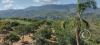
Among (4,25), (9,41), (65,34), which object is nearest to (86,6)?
(65,34)

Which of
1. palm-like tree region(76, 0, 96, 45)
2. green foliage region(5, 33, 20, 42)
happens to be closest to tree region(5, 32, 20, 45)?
green foliage region(5, 33, 20, 42)

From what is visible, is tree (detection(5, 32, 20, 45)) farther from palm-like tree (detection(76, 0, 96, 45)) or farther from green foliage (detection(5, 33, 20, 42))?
palm-like tree (detection(76, 0, 96, 45))

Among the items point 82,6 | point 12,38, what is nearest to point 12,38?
point 12,38

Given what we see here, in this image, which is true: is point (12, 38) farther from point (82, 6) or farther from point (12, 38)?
point (82, 6)

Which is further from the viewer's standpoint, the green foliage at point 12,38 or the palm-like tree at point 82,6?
the green foliage at point 12,38

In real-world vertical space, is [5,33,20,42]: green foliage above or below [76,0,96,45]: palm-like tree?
below

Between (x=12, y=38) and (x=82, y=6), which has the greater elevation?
(x=82, y=6)

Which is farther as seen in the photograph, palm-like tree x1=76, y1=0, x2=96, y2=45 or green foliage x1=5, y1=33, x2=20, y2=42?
green foliage x1=5, y1=33, x2=20, y2=42

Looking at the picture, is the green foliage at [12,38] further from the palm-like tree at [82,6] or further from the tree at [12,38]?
the palm-like tree at [82,6]

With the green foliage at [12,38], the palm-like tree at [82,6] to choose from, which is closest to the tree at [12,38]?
the green foliage at [12,38]

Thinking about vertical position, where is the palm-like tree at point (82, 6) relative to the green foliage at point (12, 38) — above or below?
above

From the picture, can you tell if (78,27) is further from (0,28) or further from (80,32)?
(0,28)

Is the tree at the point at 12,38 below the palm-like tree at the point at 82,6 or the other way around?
below
